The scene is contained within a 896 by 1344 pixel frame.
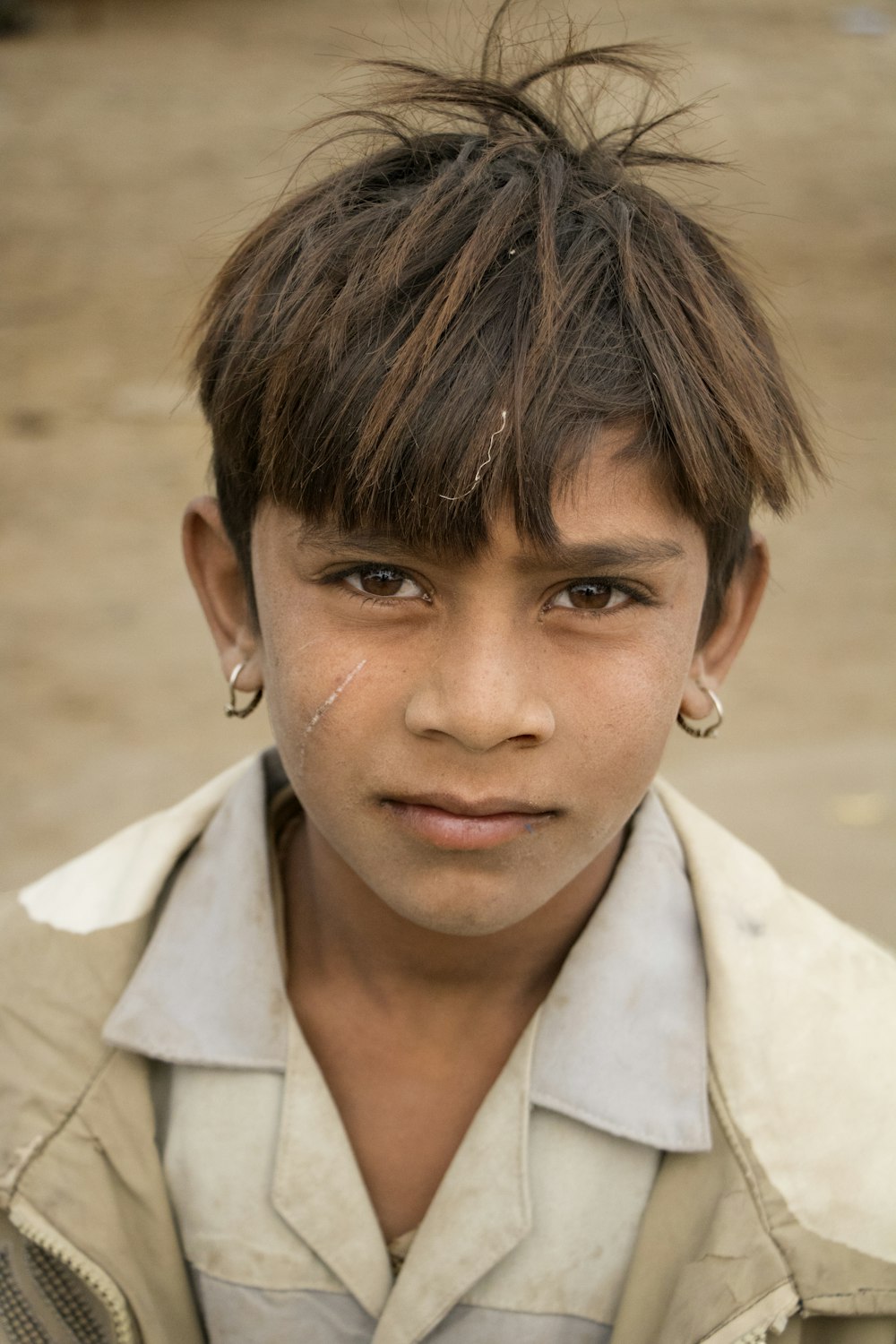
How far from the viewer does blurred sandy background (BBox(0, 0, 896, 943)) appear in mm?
4172

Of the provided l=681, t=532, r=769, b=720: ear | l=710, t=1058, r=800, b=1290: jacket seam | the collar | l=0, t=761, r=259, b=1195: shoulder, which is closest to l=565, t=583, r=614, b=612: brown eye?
l=681, t=532, r=769, b=720: ear

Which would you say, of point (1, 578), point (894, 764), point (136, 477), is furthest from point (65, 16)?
point (894, 764)

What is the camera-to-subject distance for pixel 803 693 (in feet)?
15.0

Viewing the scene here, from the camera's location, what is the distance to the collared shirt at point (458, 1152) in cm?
157

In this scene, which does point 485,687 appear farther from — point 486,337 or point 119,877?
point 119,877

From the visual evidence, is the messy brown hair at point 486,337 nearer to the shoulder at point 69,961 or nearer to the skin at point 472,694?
the skin at point 472,694

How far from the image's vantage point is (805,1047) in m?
1.56

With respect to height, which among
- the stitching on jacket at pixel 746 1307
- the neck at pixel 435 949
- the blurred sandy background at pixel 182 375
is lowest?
the stitching on jacket at pixel 746 1307

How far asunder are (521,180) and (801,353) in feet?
18.5

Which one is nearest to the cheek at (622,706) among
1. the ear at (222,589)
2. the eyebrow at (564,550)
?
the eyebrow at (564,550)

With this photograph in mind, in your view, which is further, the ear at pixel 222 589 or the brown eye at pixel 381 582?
the ear at pixel 222 589

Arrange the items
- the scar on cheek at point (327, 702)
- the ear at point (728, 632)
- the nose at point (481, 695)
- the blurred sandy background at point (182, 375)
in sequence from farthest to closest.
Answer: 1. the blurred sandy background at point (182, 375)
2. the ear at point (728, 632)
3. the scar on cheek at point (327, 702)
4. the nose at point (481, 695)

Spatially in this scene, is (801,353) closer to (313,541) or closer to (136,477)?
(136,477)

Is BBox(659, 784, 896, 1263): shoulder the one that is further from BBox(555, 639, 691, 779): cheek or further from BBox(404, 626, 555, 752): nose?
BBox(404, 626, 555, 752): nose
